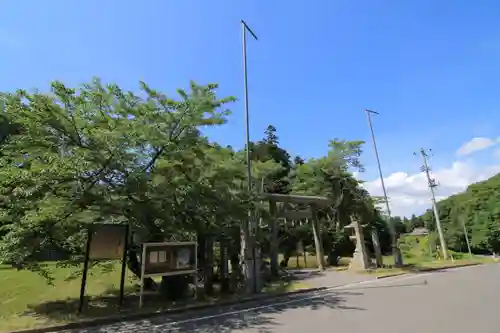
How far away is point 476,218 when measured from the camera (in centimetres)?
4216

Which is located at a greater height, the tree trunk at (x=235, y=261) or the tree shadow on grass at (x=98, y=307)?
the tree trunk at (x=235, y=261)

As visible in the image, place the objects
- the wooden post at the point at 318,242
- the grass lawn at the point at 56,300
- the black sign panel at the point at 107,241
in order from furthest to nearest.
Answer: the wooden post at the point at 318,242
the black sign panel at the point at 107,241
the grass lawn at the point at 56,300

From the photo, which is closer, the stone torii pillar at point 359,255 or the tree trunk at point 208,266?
the tree trunk at point 208,266

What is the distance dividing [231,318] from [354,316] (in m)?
2.88

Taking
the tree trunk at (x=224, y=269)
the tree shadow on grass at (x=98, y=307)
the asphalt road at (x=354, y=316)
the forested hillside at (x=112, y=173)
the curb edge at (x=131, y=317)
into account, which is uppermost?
the forested hillside at (x=112, y=173)

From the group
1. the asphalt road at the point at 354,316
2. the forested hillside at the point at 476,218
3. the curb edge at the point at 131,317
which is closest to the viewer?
the asphalt road at the point at 354,316

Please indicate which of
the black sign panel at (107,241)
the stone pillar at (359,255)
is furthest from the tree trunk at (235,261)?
the stone pillar at (359,255)

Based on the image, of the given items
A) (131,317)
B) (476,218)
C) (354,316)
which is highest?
Answer: (476,218)

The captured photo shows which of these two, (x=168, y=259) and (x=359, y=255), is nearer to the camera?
(x=168, y=259)

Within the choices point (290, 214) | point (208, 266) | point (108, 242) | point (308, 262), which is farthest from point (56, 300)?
point (308, 262)

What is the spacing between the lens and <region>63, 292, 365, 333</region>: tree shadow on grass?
22.1 ft

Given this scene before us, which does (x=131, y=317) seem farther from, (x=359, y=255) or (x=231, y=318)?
(x=359, y=255)

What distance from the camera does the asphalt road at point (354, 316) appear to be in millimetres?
6109

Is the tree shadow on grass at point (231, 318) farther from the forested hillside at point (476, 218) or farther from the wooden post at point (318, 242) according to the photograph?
the forested hillside at point (476, 218)
